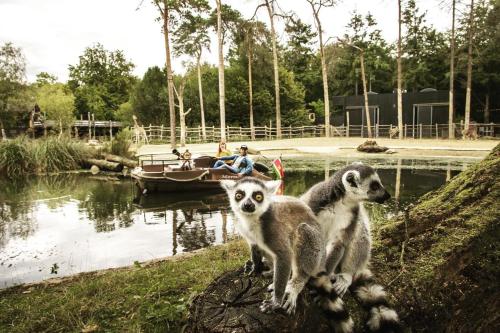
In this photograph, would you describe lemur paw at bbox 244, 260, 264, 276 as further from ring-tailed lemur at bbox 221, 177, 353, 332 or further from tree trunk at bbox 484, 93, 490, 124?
tree trunk at bbox 484, 93, 490, 124

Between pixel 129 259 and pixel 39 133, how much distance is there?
48928 mm

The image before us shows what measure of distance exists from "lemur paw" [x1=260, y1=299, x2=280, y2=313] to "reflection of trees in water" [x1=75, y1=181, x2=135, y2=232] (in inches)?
351

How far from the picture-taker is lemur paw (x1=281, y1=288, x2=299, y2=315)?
2380 mm

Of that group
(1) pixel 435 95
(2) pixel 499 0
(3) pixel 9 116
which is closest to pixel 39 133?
(3) pixel 9 116

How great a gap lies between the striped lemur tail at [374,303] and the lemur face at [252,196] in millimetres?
845

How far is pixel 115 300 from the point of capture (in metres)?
4.66

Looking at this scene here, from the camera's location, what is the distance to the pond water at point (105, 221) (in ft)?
26.3

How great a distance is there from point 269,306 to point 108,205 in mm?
12499

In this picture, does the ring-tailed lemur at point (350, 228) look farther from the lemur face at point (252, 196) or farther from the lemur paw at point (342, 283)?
the lemur face at point (252, 196)

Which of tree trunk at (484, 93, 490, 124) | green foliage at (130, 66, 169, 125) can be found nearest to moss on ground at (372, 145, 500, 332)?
tree trunk at (484, 93, 490, 124)

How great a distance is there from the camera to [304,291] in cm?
256

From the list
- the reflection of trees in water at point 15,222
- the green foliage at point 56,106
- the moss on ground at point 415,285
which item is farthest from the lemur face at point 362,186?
the green foliage at point 56,106

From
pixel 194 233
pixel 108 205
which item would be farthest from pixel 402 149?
pixel 194 233

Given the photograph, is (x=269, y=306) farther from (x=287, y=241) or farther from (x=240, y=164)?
(x=240, y=164)
